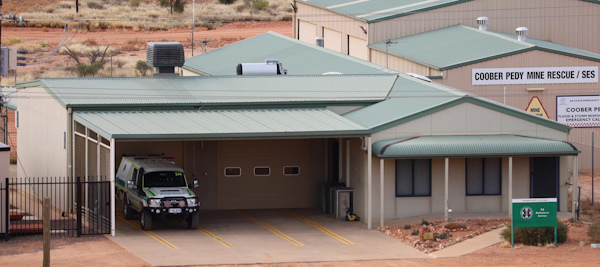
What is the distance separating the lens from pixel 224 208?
1464 inches

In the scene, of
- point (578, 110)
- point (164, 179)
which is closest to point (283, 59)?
point (578, 110)

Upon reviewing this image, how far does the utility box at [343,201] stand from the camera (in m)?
34.4

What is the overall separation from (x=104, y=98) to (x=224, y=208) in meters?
5.62

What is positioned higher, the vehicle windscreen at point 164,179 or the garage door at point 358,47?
the garage door at point 358,47

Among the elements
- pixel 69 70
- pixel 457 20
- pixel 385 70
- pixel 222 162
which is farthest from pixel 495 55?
pixel 69 70

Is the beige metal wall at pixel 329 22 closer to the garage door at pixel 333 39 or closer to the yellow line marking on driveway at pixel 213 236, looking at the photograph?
the garage door at pixel 333 39

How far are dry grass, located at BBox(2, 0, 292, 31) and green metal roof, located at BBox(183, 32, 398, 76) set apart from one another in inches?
1364

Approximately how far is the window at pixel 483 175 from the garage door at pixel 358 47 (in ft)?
63.6

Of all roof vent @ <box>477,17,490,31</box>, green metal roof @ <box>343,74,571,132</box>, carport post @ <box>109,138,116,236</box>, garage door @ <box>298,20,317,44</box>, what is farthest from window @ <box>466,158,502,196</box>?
garage door @ <box>298,20,317,44</box>

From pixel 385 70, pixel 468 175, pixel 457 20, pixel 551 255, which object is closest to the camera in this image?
pixel 551 255

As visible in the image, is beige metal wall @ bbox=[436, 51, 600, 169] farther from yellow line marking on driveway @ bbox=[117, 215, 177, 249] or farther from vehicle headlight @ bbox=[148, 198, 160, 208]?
vehicle headlight @ bbox=[148, 198, 160, 208]

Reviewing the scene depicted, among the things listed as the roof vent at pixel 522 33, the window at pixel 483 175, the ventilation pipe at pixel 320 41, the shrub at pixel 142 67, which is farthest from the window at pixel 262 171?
the shrub at pixel 142 67

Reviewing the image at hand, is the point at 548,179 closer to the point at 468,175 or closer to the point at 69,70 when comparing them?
the point at 468,175

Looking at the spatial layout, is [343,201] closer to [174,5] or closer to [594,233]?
[594,233]
